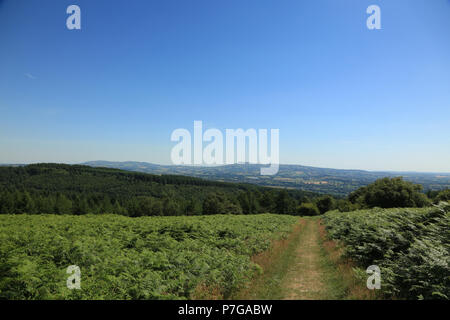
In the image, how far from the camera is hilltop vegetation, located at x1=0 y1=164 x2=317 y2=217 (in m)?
81.2

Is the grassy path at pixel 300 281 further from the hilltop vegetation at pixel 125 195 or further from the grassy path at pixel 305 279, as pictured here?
the hilltop vegetation at pixel 125 195

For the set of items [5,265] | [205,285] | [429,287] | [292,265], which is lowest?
→ [292,265]

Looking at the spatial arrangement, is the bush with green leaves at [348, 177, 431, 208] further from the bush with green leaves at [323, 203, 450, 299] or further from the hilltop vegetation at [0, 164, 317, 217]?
the hilltop vegetation at [0, 164, 317, 217]

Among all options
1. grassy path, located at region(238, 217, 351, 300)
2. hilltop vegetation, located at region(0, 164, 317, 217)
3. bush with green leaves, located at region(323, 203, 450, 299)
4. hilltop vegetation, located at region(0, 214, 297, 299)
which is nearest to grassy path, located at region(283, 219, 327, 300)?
grassy path, located at region(238, 217, 351, 300)

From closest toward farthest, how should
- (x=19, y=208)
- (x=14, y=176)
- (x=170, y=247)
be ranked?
(x=170, y=247)
(x=19, y=208)
(x=14, y=176)

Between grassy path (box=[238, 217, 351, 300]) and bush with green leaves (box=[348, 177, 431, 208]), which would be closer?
grassy path (box=[238, 217, 351, 300])

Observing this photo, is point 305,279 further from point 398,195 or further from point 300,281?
point 398,195

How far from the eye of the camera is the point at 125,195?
157m

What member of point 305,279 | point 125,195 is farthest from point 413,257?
point 125,195
